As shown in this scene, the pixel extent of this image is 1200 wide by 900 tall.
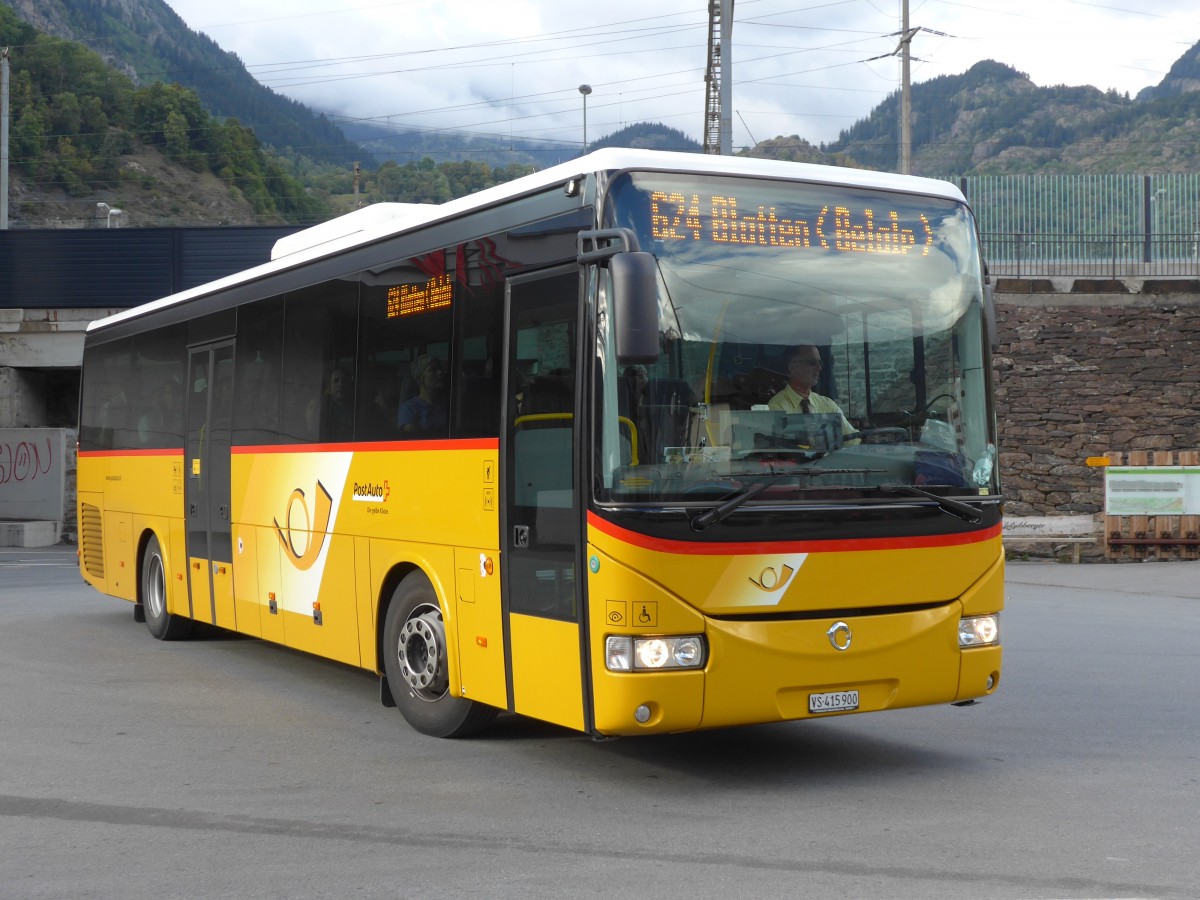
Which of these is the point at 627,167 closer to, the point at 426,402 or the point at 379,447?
the point at 426,402

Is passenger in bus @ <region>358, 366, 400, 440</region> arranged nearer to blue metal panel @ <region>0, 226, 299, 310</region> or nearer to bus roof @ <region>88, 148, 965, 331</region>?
→ bus roof @ <region>88, 148, 965, 331</region>

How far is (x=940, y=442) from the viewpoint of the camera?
729 centimetres

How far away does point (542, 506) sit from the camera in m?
7.22

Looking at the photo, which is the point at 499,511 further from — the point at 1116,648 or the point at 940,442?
the point at 1116,648

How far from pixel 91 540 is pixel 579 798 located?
10040mm

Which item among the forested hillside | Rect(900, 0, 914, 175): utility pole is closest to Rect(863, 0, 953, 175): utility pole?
Rect(900, 0, 914, 175): utility pole

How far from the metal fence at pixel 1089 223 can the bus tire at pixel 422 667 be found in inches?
852

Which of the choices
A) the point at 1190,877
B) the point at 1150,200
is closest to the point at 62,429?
the point at 1150,200

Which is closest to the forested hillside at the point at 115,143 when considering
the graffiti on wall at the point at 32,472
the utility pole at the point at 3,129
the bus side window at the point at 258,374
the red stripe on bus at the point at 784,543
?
the utility pole at the point at 3,129

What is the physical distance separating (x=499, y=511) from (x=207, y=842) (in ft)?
7.34

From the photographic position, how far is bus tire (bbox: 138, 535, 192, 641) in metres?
13.4

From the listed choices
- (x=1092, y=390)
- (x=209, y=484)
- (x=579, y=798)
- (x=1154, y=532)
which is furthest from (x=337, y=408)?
(x=1092, y=390)

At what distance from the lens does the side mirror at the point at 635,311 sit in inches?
251

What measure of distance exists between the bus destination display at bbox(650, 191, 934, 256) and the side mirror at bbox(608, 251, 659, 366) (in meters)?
0.45
